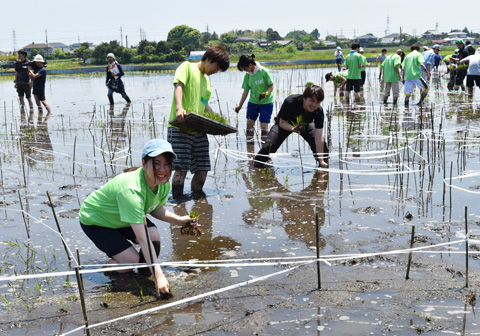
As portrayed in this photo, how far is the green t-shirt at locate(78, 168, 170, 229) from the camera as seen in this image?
405 centimetres

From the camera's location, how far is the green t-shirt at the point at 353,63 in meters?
16.2

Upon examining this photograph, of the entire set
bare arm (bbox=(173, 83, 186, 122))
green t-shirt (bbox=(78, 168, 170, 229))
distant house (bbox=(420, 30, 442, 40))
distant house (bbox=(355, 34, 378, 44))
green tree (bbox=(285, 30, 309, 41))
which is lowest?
green t-shirt (bbox=(78, 168, 170, 229))

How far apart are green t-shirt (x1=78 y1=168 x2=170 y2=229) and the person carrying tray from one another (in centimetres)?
197

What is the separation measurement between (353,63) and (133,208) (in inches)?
529

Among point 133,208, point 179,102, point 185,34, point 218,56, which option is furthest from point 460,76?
point 185,34

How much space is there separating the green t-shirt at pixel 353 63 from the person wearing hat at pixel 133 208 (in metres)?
12.8

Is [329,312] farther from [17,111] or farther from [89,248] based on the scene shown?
[17,111]

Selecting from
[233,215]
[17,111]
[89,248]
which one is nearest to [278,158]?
[233,215]

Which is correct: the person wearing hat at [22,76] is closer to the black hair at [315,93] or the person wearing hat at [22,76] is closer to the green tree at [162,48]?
the black hair at [315,93]

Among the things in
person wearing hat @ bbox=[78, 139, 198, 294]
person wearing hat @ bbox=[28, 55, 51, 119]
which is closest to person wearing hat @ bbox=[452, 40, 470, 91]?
person wearing hat @ bbox=[28, 55, 51, 119]

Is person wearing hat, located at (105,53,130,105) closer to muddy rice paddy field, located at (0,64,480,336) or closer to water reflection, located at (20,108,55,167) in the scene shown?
water reflection, located at (20,108,55,167)

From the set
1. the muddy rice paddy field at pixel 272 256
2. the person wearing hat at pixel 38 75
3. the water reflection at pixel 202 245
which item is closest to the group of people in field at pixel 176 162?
the muddy rice paddy field at pixel 272 256

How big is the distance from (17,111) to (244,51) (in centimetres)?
6168

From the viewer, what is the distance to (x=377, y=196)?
6781mm
